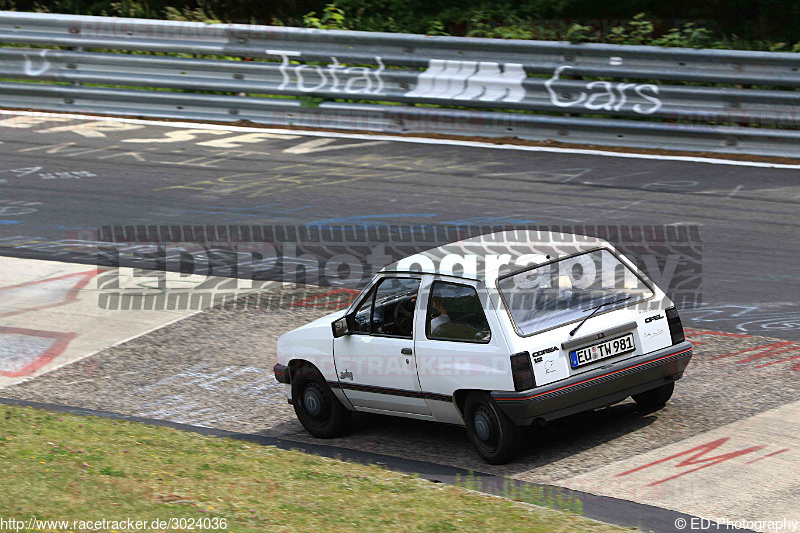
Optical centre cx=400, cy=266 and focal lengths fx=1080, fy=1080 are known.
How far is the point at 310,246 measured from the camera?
13984 mm

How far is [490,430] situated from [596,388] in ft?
2.60

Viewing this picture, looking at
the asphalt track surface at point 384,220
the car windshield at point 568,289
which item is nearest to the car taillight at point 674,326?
the car windshield at point 568,289

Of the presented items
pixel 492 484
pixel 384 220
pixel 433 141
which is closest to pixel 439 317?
pixel 492 484

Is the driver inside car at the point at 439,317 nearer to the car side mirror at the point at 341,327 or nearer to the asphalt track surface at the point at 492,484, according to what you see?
the car side mirror at the point at 341,327

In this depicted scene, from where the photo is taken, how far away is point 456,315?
25.6ft

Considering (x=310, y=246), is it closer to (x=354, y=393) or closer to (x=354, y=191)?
(x=354, y=191)

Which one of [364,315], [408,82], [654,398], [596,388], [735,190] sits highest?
[408,82]

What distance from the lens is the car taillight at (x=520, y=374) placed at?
7254mm

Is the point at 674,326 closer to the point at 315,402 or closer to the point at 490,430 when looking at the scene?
the point at 490,430

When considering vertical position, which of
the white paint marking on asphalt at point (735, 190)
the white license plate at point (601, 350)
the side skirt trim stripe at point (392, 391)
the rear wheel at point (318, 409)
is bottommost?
the rear wheel at point (318, 409)

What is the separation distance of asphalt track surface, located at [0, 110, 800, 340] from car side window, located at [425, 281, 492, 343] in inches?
156

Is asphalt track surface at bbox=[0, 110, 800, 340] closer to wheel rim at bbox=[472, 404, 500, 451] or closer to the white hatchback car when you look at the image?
the white hatchback car

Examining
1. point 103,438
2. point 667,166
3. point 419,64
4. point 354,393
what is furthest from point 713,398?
point 419,64

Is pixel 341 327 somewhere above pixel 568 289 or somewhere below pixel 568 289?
below
